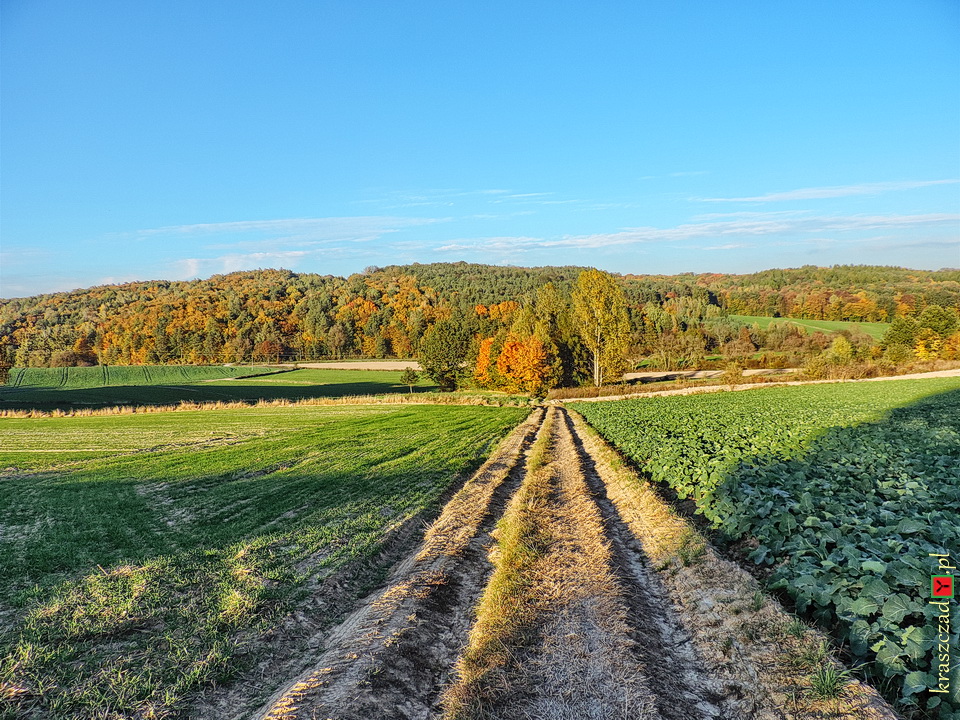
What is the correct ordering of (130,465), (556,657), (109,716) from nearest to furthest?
1. (109,716)
2. (556,657)
3. (130,465)

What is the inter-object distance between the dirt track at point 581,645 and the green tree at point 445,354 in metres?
72.5

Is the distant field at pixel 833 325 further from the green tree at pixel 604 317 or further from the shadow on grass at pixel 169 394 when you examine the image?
the shadow on grass at pixel 169 394

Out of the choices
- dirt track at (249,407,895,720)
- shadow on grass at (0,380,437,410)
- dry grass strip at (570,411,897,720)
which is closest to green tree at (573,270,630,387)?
shadow on grass at (0,380,437,410)

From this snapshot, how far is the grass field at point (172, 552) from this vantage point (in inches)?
207

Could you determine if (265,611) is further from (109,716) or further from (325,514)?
(325,514)

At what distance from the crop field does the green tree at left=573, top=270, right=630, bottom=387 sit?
145 ft

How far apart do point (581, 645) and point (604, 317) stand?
2293 inches

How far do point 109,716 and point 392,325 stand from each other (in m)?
115

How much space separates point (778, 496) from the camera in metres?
8.66

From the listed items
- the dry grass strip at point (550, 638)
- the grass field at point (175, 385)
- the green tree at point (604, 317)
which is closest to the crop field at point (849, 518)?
the dry grass strip at point (550, 638)

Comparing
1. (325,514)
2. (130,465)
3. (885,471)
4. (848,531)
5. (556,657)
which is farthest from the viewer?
(130,465)

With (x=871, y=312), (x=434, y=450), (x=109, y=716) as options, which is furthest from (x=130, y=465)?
(x=871, y=312)

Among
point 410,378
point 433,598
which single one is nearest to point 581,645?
point 433,598

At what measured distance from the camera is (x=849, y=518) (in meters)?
6.90
